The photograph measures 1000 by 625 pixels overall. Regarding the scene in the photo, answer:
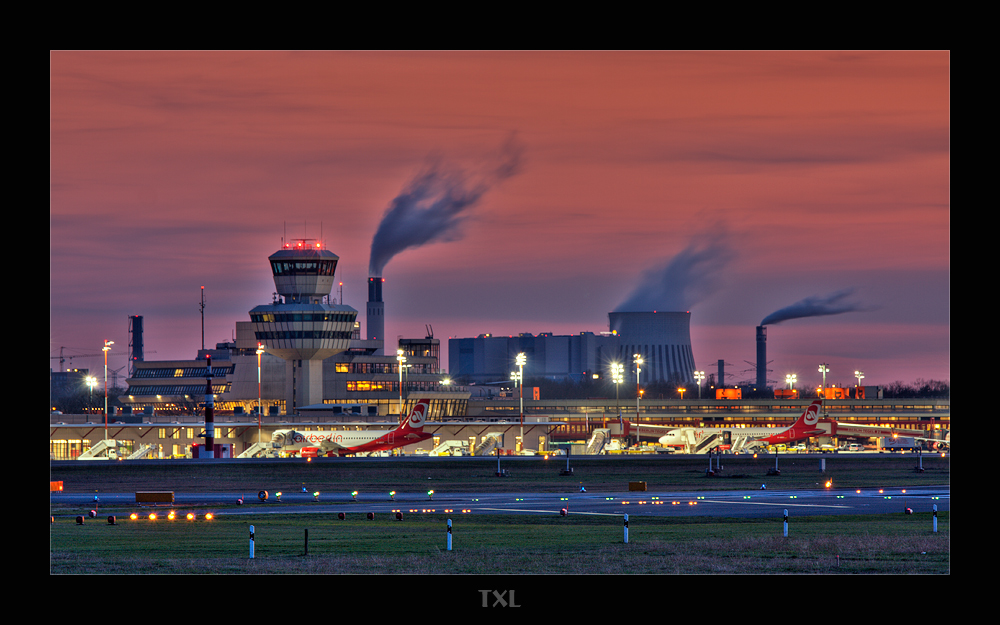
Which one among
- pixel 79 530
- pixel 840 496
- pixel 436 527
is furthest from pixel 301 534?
pixel 840 496

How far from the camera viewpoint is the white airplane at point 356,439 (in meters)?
123

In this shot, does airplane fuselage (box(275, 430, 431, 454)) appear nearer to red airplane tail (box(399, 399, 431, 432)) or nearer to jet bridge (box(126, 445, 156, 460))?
red airplane tail (box(399, 399, 431, 432))

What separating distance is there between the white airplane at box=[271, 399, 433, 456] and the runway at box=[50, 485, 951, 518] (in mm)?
51655

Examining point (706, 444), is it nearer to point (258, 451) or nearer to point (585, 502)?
point (258, 451)

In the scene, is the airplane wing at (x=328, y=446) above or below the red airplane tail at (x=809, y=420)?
below

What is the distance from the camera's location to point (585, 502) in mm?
61062

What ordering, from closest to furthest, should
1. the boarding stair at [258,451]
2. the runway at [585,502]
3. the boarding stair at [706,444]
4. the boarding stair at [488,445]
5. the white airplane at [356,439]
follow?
A: the runway at [585,502] < the white airplane at [356,439] < the boarding stair at [258,451] < the boarding stair at [488,445] < the boarding stair at [706,444]

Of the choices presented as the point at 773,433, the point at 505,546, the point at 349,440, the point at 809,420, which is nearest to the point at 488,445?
the point at 349,440

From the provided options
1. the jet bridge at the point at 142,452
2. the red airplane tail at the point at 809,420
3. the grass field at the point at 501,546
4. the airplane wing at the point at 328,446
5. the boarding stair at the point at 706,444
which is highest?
the grass field at the point at 501,546

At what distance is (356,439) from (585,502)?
7557cm

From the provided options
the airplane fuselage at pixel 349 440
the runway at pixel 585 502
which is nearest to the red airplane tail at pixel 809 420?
the airplane fuselage at pixel 349 440

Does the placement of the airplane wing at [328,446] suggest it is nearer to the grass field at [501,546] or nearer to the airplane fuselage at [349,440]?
the airplane fuselage at [349,440]

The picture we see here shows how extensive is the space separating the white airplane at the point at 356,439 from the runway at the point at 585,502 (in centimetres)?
5166
